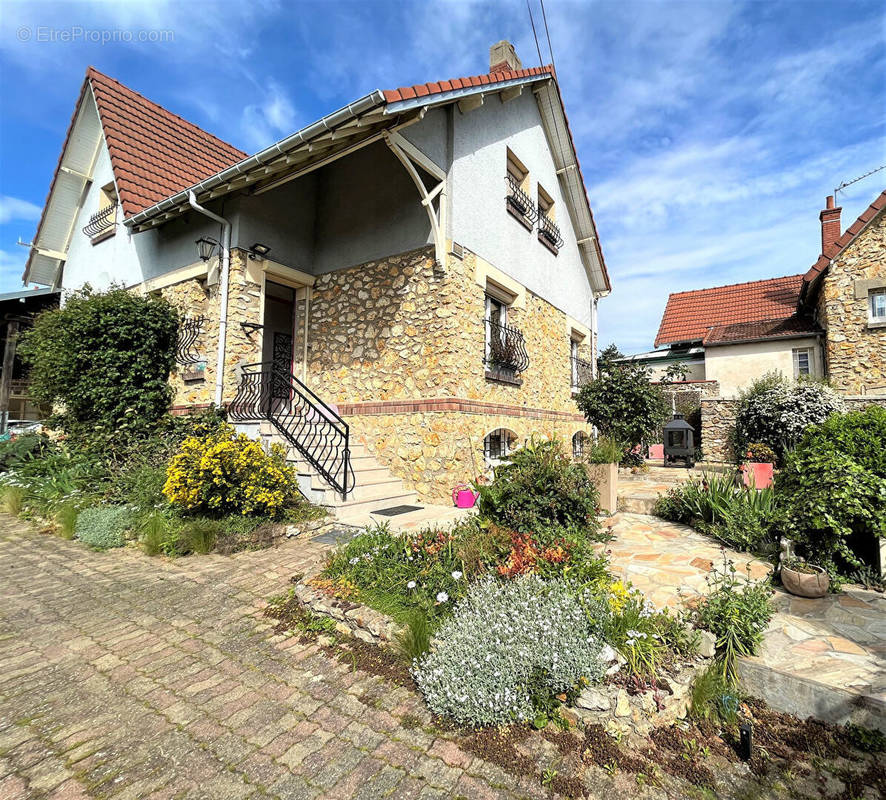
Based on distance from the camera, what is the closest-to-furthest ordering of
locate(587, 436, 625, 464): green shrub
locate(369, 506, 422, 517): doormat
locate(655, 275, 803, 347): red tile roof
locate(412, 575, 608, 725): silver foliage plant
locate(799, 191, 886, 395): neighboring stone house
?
locate(412, 575, 608, 725): silver foliage plant → locate(369, 506, 422, 517): doormat → locate(587, 436, 625, 464): green shrub → locate(799, 191, 886, 395): neighboring stone house → locate(655, 275, 803, 347): red tile roof

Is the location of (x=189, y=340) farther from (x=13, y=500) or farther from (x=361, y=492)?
(x=361, y=492)

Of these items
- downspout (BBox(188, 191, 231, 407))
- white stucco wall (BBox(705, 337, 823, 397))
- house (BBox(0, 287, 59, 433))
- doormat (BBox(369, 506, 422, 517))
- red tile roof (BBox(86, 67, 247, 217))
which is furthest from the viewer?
white stucco wall (BBox(705, 337, 823, 397))

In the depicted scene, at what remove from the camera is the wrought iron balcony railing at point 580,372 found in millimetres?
11152

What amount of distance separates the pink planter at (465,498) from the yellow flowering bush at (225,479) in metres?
2.38

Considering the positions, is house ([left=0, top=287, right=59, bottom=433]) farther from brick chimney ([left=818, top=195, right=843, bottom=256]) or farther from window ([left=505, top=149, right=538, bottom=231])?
brick chimney ([left=818, top=195, right=843, bottom=256])

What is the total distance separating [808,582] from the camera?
351 cm

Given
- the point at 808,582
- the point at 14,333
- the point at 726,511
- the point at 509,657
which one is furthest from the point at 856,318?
the point at 14,333

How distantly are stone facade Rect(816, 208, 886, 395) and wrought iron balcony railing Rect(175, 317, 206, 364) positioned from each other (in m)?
15.7

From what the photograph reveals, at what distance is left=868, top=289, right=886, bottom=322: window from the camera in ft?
37.2

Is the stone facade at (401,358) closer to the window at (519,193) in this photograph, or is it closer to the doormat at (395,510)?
the doormat at (395,510)

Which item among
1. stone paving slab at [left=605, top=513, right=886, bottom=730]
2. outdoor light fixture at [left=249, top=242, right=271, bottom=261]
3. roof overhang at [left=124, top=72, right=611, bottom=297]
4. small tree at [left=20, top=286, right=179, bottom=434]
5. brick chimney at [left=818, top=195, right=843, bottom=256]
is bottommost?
stone paving slab at [left=605, top=513, right=886, bottom=730]

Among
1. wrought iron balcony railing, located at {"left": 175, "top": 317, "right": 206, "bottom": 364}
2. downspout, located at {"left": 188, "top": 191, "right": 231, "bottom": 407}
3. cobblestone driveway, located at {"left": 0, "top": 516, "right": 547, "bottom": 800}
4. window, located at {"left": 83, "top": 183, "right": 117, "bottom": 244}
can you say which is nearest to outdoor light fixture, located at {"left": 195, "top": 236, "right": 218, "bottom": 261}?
downspout, located at {"left": 188, "top": 191, "right": 231, "bottom": 407}

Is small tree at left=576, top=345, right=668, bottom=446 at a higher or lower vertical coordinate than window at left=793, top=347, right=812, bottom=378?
lower

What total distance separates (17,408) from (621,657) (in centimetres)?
2013
